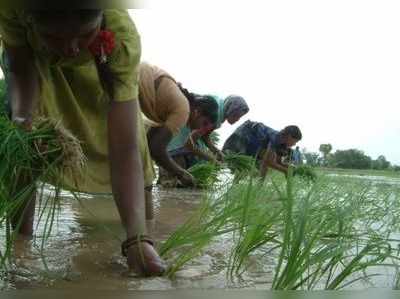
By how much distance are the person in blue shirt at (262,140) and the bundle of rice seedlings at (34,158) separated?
4989 millimetres

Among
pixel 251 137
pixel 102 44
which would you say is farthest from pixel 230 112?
pixel 102 44

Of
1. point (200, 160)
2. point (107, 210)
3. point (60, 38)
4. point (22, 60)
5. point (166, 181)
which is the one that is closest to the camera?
point (60, 38)

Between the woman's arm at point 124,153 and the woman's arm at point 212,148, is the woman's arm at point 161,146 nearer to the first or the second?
the woman's arm at point 212,148

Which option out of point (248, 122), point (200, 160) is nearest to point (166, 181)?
point (200, 160)

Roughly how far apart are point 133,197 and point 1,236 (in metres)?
0.55

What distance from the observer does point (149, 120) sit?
4.10 meters

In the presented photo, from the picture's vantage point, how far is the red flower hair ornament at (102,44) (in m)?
1.57

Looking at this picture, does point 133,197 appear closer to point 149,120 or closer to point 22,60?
point 22,60

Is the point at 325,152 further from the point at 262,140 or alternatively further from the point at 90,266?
the point at 262,140

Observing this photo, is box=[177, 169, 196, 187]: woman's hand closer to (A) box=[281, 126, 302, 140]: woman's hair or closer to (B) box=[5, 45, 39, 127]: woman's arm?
(A) box=[281, 126, 302, 140]: woman's hair

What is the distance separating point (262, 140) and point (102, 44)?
502 centimetres

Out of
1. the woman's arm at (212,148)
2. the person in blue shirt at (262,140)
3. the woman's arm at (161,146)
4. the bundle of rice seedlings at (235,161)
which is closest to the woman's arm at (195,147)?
the woman's arm at (212,148)

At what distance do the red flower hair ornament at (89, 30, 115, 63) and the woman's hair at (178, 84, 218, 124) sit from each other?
3240 mm

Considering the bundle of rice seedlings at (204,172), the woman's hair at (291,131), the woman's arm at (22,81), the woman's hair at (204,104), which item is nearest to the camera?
the woman's arm at (22,81)
